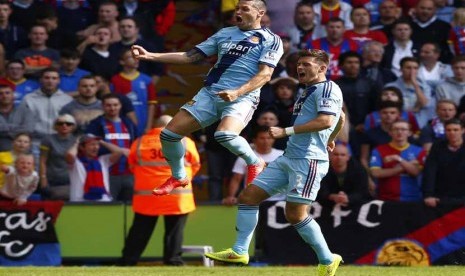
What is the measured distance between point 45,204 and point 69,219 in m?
0.36

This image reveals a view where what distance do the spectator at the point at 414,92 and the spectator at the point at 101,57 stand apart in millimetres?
3899

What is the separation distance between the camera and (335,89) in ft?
37.8

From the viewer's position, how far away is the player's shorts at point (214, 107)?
12.1 metres

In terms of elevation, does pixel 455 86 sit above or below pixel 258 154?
above

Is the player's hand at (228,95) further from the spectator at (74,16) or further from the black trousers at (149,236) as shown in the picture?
the spectator at (74,16)

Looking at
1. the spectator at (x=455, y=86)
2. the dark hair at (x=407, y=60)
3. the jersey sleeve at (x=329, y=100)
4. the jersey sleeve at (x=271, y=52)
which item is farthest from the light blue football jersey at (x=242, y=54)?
the spectator at (x=455, y=86)

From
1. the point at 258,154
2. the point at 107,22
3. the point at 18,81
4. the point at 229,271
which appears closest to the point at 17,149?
the point at 18,81

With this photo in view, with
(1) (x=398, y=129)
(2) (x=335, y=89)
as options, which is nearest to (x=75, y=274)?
(2) (x=335, y=89)

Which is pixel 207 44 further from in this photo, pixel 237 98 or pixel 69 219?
pixel 69 219

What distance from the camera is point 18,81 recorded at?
57.8 ft

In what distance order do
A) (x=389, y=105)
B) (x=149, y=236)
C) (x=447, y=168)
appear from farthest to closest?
(x=389, y=105) → (x=447, y=168) → (x=149, y=236)

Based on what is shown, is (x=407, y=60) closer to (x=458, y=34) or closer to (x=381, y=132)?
(x=381, y=132)

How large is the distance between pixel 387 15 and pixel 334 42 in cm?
128

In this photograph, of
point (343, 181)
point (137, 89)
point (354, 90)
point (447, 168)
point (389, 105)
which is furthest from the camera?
point (137, 89)
